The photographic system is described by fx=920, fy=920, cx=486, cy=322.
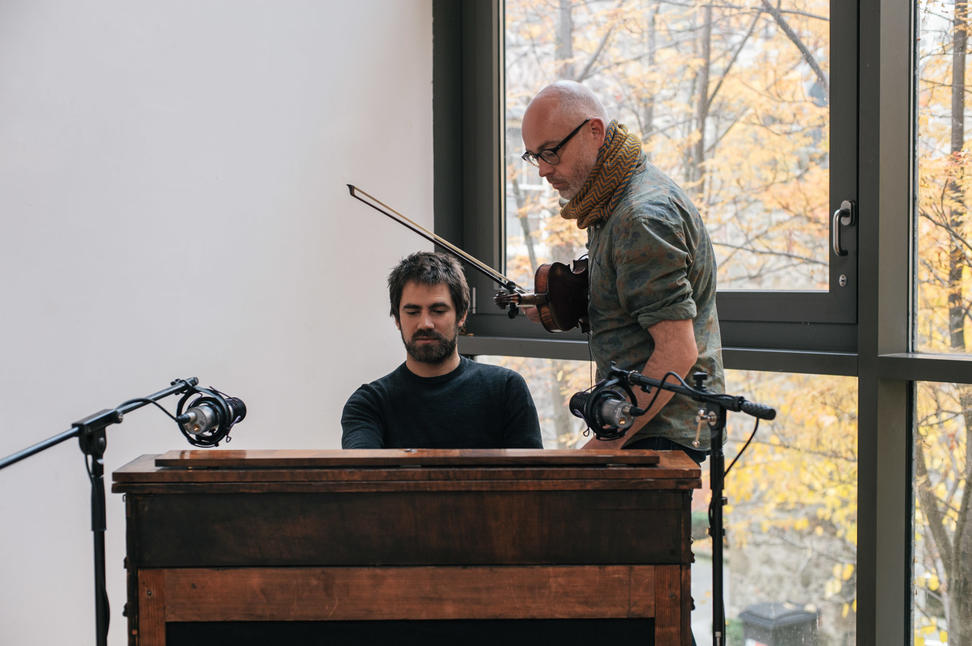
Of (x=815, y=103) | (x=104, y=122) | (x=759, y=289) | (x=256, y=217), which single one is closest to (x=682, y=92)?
(x=815, y=103)

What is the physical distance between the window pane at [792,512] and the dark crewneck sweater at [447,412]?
53 centimetres

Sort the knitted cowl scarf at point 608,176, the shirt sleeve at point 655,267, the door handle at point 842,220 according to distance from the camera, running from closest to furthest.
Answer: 1. the shirt sleeve at point 655,267
2. the knitted cowl scarf at point 608,176
3. the door handle at point 842,220

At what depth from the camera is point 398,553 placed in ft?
3.83

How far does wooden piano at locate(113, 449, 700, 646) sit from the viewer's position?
3.81 ft

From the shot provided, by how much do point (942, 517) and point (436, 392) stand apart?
1.23 m

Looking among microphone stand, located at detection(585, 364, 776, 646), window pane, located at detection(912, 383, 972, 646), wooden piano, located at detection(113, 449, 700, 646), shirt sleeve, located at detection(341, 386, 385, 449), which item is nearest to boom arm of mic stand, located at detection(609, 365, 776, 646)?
microphone stand, located at detection(585, 364, 776, 646)

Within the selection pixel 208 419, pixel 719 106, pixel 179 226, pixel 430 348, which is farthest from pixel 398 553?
pixel 719 106

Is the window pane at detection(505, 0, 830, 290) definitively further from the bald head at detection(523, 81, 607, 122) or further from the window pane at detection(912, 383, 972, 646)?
the bald head at detection(523, 81, 607, 122)

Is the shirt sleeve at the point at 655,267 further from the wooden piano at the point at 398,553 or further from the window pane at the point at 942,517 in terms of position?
the window pane at the point at 942,517

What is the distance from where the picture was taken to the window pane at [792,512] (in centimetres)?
237

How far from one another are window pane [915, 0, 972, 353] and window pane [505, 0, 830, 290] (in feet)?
0.79

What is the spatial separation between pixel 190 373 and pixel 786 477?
1.71 metres

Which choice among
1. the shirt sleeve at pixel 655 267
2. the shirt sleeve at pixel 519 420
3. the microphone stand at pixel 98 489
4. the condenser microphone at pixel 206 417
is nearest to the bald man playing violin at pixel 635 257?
the shirt sleeve at pixel 655 267

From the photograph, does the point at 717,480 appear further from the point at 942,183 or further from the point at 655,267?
the point at 942,183
